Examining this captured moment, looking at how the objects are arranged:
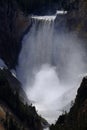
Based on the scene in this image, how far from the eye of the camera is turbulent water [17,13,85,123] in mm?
99750

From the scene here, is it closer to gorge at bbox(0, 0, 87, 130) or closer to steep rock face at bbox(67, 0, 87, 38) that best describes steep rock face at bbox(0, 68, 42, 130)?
gorge at bbox(0, 0, 87, 130)

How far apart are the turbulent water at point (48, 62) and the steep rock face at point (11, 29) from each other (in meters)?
1.86

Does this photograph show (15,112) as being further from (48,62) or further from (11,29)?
(11,29)

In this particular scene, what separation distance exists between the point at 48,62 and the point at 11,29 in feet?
30.0

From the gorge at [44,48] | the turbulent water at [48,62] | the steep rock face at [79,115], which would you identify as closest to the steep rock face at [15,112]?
the steep rock face at [79,115]

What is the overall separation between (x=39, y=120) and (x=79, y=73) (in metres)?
30.3

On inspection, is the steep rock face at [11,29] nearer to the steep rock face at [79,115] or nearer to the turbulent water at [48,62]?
the turbulent water at [48,62]

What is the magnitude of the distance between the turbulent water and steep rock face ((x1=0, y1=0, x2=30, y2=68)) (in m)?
1.86

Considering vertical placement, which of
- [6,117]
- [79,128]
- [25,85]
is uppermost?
[79,128]

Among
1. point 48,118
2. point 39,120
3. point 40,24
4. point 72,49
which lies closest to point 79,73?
point 72,49

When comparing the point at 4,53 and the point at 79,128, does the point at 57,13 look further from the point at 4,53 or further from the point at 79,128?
the point at 79,128

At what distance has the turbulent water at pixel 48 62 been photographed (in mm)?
99750

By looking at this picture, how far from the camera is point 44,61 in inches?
4318

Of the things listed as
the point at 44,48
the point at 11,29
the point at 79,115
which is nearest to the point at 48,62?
the point at 44,48
